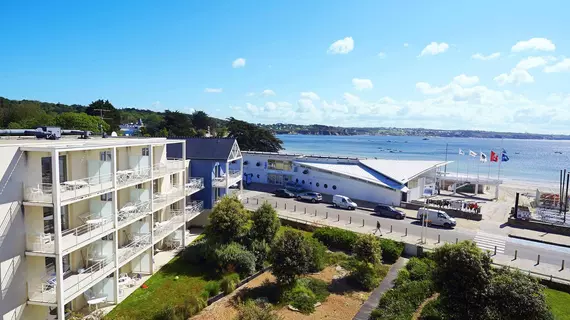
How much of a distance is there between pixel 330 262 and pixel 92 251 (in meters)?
16.3

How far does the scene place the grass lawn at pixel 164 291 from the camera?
733 inches

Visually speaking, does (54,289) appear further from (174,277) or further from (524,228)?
(524,228)

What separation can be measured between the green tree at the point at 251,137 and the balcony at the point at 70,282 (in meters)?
72.7

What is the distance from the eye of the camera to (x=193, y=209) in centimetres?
3222

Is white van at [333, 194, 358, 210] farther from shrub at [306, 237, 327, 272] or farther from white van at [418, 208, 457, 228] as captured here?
shrub at [306, 237, 327, 272]

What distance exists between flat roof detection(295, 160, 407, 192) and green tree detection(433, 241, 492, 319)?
28.3 metres

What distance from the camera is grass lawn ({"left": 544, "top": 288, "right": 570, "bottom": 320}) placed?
62.2 feet

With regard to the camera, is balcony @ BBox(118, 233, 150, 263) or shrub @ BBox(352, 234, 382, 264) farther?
shrub @ BBox(352, 234, 382, 264)

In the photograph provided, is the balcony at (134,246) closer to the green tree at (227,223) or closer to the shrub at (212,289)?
the green tree at (227,223)

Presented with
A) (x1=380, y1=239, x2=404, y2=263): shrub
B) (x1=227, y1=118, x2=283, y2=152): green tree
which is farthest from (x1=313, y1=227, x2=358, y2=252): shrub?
(x1=227, y1=118, x2=283, y2=152): green tree

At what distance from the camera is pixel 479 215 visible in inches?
1537

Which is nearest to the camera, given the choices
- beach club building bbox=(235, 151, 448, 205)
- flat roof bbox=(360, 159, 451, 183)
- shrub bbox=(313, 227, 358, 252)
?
shrub bbox=(313, 227, 358, 252)

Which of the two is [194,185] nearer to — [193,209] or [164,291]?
[193,209]

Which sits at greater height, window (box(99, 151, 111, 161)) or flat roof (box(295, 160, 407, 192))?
window (box(99, 151, 111, 161))
